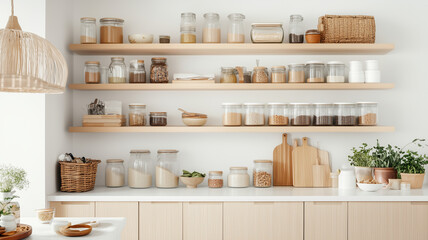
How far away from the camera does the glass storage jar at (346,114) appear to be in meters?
4.09

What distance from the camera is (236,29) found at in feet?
13.6

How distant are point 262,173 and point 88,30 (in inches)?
82.3

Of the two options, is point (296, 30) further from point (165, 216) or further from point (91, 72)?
point (165, 216)

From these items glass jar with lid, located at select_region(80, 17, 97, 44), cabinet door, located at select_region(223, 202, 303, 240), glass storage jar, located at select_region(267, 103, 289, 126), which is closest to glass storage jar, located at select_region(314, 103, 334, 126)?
glass storage jar, located at select_region(267, 103, 289, 126)

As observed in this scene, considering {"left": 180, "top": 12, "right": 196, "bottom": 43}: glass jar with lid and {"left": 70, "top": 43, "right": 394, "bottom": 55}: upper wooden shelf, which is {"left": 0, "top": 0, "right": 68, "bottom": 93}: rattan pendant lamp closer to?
{"left": 70, "top": 43, "right": 394, "bottom": 55}: upper wooden shelf

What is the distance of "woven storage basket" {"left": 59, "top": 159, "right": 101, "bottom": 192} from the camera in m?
3.86

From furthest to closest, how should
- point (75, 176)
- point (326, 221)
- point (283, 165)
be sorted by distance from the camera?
point (283, 165) < point (75, 176) < point (326, 221)

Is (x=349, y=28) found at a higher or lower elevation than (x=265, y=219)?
higher

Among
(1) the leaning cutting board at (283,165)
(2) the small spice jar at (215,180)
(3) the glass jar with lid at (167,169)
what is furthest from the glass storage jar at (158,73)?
(1) the leaning cutting board at (283,165)

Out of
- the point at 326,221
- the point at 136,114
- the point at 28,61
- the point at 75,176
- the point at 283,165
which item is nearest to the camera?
the point at 28,61

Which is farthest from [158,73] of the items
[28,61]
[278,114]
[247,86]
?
[28,61]

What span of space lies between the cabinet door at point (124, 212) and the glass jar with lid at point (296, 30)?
2062 mm

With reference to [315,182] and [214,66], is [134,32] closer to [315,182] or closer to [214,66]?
[214,66]

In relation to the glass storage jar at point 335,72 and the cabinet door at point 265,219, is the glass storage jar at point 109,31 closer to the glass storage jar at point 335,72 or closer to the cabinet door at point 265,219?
the cabinet door at point 265,219
